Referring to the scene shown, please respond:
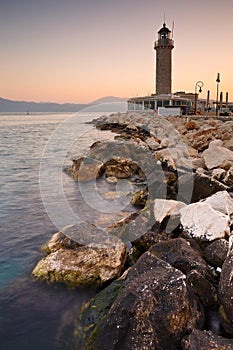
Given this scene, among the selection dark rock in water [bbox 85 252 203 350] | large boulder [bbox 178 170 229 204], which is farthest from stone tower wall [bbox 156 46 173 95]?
dark rock in water [bbox 85 252 203 350]

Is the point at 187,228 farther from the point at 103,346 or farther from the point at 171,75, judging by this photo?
the point at 171,75

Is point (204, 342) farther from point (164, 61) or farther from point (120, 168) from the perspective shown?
point (164, 61)

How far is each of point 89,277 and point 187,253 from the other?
149cm

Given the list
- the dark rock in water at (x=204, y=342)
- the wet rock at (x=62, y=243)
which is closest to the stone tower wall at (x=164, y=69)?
the wet rock at (x=62, y=243)

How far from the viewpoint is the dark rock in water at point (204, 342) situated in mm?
2512

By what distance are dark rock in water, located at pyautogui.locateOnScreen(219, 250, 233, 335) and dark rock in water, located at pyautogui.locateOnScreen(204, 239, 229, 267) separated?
875mm

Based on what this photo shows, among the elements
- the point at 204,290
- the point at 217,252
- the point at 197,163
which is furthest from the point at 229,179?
the point at 204,290

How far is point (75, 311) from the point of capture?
4.06m

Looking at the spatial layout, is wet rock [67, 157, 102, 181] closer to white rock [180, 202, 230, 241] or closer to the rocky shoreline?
the rocky shoreline

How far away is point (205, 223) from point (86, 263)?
1.92m

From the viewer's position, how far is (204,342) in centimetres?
256

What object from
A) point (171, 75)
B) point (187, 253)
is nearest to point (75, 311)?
point (187, 253)

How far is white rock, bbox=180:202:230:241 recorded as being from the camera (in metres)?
4.52

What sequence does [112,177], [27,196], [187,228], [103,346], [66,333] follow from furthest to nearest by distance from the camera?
[112,177]
[27,196]
[187,228]
[66,333]
[103,346]
